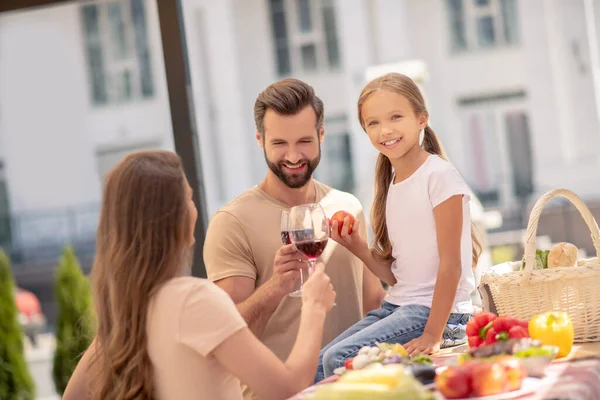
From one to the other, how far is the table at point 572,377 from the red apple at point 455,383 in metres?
0.11

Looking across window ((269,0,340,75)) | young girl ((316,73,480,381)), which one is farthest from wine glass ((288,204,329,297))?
window ((269,0,340,75))

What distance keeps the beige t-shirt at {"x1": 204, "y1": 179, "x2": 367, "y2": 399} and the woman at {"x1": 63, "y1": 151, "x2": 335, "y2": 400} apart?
78 cm

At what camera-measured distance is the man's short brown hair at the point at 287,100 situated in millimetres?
2904

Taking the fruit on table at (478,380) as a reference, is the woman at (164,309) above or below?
above

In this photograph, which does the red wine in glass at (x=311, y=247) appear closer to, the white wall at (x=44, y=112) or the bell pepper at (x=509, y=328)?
the bell pepper at (x=509, y=328)

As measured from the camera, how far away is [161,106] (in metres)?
18.3

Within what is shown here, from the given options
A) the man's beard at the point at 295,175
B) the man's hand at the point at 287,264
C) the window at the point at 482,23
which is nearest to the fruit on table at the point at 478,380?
the man's hand at the point at 287,264

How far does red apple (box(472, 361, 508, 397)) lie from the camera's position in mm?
1750

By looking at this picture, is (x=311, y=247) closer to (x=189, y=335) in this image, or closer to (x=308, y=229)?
(x=308, y=229)

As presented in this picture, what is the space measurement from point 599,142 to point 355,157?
429 cm

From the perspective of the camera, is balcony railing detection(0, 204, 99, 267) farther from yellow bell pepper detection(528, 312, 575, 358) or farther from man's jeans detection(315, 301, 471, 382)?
yellow bell pepper detection(528, 312, 575, 358)

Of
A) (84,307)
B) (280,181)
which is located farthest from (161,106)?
(280,181)

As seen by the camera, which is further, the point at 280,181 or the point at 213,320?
the point at 280,181

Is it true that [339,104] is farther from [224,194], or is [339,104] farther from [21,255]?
[21,255]
